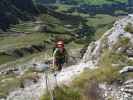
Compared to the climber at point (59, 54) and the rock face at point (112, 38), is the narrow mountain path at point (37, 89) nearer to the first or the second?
the climber at point (59, 54)

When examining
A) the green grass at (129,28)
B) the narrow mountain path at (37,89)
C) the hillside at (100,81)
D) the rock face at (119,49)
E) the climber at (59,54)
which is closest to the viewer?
the climber at (59,54)

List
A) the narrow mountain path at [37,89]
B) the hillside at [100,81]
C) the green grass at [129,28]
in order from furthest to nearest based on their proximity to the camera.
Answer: the green grass at [129,28], the narrow mountain path at [37,89], the hillside at [100,81]

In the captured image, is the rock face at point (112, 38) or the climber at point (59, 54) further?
the rock face at point (112, 38)

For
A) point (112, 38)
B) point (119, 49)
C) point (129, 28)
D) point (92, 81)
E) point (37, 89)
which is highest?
point (129, 28)

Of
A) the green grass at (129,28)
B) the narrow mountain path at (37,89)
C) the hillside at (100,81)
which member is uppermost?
the green grass at (129,28)

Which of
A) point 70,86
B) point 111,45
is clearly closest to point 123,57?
point 111,45

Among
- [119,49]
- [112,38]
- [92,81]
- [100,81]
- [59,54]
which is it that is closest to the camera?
[59,54]

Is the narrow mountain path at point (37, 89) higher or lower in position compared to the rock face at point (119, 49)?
lower

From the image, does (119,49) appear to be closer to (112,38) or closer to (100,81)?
(112,38)

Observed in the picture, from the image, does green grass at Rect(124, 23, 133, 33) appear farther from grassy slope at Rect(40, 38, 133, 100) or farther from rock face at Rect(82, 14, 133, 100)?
grassy slope at Rect(40, 38, 133, 100)

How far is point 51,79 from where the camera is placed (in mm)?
31297

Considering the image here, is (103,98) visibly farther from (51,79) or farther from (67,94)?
(51,79)

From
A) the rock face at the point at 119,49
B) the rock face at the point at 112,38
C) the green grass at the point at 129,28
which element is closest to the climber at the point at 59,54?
the rock face at the point at 119,49

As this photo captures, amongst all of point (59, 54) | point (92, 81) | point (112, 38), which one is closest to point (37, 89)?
point (92, 81)
